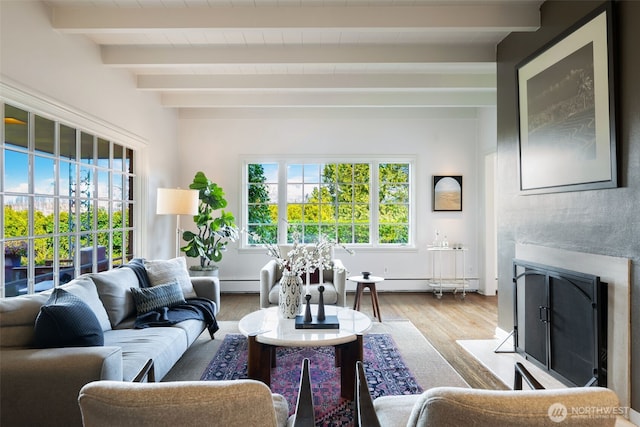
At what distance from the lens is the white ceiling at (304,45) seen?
2678mm

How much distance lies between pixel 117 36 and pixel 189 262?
3.27 metres

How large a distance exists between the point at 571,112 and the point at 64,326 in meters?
3.39

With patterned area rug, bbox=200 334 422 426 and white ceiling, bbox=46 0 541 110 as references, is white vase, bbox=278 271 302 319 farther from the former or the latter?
white ceiling, bbox=46 0 541 110

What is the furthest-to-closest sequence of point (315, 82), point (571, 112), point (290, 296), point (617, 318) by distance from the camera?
point (315, 82) → point (290, 296) → point (571, 112) → point (617, 318)

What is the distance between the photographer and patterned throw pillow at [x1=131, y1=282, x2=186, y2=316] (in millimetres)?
2719

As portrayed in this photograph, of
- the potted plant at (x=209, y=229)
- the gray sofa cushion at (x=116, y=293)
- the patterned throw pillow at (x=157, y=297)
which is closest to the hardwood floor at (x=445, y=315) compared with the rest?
the potted plant at (x=209, y=229)

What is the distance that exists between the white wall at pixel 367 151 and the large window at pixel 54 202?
169 cm

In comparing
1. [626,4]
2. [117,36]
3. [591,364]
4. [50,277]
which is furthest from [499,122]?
[50,277]

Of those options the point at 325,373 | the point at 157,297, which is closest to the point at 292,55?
the point at 157,297

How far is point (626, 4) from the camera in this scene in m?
1.94

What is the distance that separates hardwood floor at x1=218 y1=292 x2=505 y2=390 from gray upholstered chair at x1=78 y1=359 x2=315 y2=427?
2.11m

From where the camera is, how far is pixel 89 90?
3.12 m

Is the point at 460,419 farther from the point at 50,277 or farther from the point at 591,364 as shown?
the point at 50,277

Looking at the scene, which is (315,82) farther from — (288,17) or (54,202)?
(54,202)
